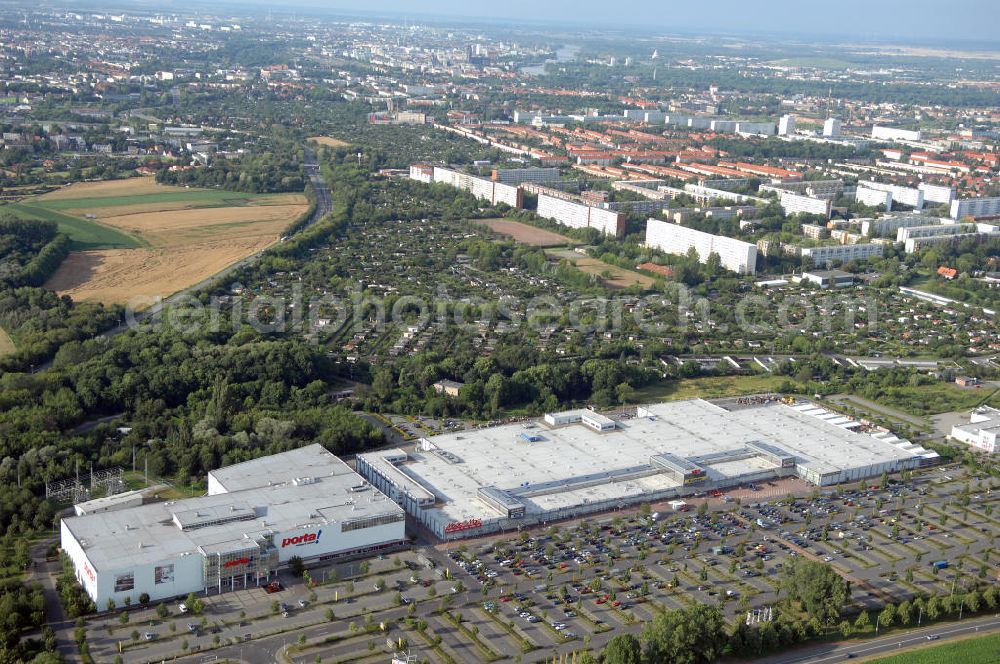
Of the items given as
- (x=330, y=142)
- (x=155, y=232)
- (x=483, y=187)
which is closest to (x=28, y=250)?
(x=155, y=232)

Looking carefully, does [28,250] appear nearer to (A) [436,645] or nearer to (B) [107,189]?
(B) [107,189]

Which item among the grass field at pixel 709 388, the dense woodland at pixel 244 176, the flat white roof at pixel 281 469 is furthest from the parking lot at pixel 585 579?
the dense woodland at pixel 244 176

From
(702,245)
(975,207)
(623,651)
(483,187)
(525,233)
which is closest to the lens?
(623,651)

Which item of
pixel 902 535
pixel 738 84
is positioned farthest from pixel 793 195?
pixel 738 84

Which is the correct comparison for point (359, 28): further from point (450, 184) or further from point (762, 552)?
point (762, 552)

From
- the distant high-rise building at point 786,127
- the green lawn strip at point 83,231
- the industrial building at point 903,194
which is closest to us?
the green lawn strip at point 83,231

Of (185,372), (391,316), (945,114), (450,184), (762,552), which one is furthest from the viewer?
(945,114)

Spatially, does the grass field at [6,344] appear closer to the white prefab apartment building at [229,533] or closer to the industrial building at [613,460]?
the white prefab apartment building at [229,533]
